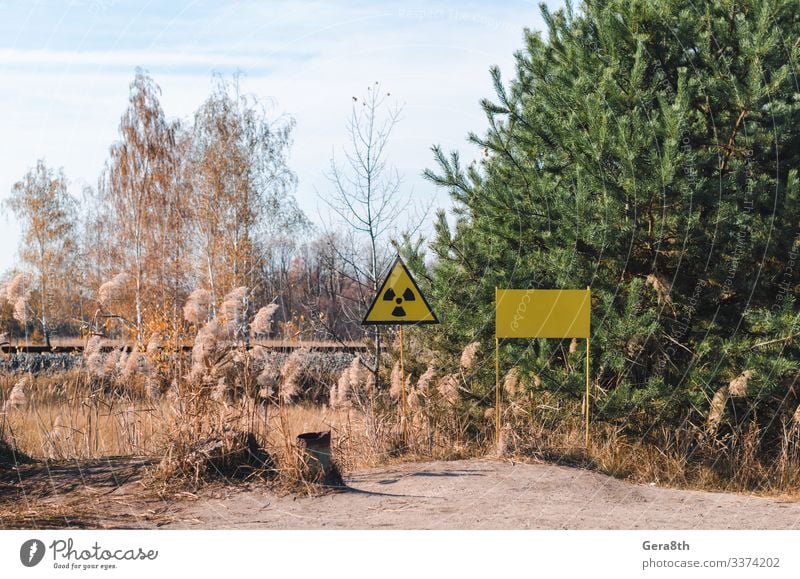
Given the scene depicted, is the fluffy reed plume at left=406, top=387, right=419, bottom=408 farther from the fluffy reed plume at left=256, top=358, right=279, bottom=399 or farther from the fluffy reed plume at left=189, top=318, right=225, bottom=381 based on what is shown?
the fluffy reed plume at left=189, top=318, right=225, bottom=381

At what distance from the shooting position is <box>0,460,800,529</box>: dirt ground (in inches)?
243

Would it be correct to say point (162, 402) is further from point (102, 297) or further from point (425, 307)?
point (425, 307)

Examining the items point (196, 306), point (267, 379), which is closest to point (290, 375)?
point (267, 379)

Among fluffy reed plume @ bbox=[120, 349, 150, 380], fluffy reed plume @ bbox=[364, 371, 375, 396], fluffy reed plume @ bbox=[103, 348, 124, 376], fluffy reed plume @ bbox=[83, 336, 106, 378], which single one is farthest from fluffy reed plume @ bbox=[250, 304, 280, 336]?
fluffy reed plume @ bbox=[364, 371, 375, 396]

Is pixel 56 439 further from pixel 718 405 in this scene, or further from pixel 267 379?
pixel 718 405

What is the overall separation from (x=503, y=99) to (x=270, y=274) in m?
19.0

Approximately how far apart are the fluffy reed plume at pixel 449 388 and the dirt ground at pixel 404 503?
1.50 m

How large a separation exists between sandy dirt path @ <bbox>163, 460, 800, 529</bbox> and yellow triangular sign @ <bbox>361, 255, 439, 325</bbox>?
5.02ft

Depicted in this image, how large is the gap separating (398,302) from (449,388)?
4.04ft

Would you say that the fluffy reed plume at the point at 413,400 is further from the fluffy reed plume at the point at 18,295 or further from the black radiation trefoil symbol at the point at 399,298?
the fluffy reed plume at the point at 18,295

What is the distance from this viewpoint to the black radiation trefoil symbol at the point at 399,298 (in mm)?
8578

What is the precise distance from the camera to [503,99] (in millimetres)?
10164
